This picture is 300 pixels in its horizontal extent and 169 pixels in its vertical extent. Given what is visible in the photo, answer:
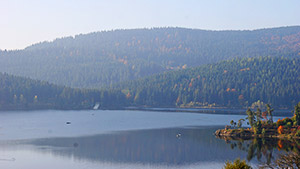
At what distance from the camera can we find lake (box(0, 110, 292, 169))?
104 m

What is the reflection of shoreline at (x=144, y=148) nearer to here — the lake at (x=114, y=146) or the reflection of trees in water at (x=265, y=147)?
the lake at (x=114, y=146)

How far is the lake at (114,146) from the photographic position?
4104 inches

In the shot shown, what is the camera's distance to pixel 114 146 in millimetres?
127188

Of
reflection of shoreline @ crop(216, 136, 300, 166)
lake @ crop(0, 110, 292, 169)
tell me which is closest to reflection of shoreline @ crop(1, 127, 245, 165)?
lake @ crop(0, 110, 292, 169)

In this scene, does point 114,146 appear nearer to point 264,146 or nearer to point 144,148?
point 144,148

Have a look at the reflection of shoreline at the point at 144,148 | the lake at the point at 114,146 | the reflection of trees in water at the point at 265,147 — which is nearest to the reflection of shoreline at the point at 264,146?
the reflection of trees in water at the point at 265,147

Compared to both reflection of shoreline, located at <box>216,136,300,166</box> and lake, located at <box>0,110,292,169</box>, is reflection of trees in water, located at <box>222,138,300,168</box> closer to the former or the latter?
reflection of shoreline, located at <box>216,136,300,166</box>

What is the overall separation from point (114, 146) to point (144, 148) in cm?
879

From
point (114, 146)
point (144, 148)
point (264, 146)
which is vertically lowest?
point (144, 148)

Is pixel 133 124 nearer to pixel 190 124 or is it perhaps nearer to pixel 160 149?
pixel 190 124

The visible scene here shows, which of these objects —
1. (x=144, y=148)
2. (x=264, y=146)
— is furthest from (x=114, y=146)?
(x=264, y=146)

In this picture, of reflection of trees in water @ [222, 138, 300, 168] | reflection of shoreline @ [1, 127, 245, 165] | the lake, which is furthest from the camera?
reflection of shoreline @ [1, 127, 245, 165]

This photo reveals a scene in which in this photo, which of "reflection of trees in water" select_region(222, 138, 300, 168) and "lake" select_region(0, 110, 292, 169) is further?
"reflection of trees in water" select_region(222, 138, 300, 168)

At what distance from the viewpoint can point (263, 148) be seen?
11750 cm
